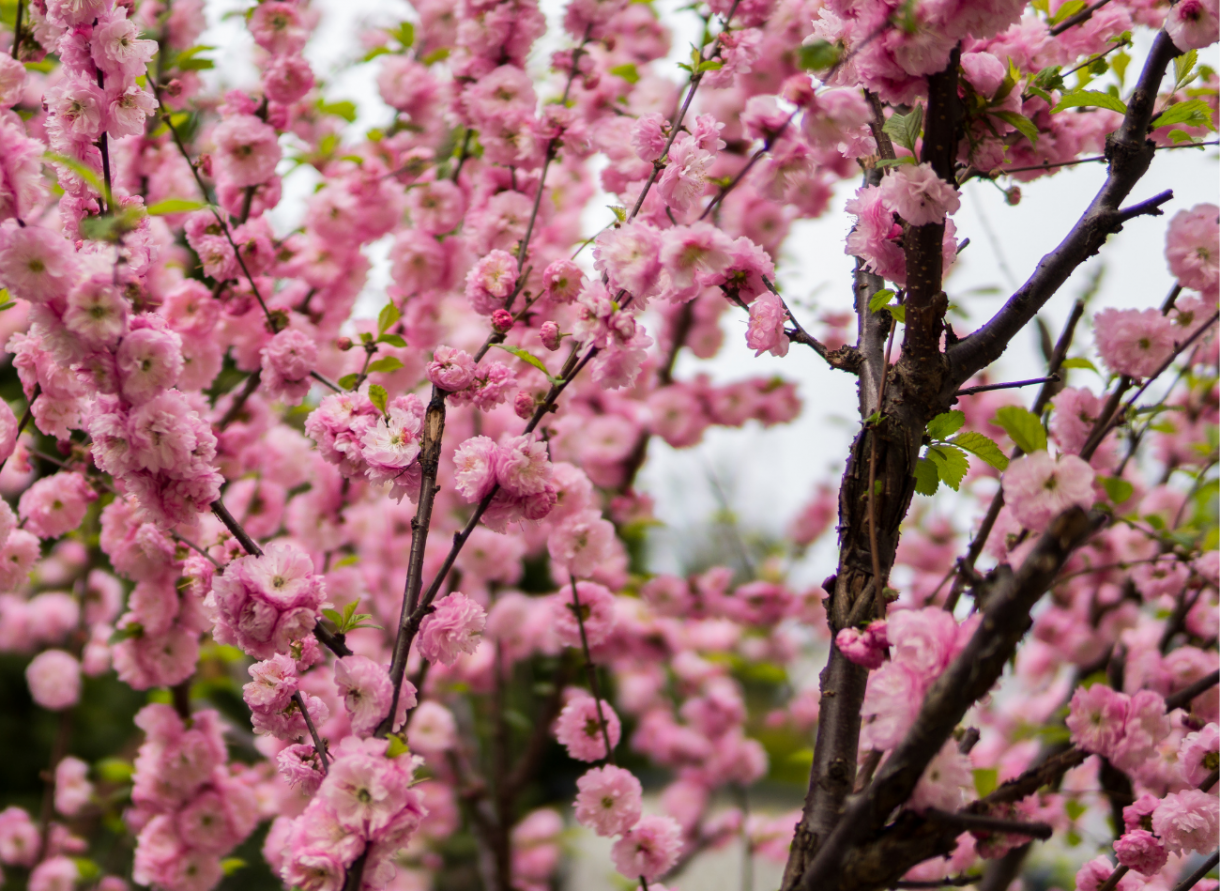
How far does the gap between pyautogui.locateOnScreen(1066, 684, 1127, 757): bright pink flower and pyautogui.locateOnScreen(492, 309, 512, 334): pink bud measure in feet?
3.60

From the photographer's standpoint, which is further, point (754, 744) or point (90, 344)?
point (754, 744)

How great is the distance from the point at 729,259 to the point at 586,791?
2.81 ft

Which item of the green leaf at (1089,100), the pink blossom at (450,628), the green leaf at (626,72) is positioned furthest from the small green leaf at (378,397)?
the green leaf at (626,72)

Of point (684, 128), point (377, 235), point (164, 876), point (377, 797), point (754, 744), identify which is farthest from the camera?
point (754, 744)

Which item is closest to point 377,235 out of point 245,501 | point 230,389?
point 230,389

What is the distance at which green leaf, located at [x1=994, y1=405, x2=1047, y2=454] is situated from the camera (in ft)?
2.98

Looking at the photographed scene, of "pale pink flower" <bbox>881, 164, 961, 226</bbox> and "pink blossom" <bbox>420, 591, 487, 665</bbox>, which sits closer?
"pale pink flower" <bbox>881, 164, 961, 226</bbox>

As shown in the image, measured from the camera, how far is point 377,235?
2139 millimetres

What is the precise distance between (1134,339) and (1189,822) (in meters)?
0.79

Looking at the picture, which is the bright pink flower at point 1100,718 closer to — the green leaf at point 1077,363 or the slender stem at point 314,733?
the green leaf at point 1077,363

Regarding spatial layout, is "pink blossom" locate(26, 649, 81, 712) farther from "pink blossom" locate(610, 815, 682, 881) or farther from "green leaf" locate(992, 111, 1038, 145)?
"green leaf" locate(992, 111, 1038, 145)

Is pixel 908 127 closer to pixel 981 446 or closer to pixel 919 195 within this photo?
pixel 919 195

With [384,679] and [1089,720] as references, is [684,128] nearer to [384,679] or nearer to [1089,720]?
[384,679]

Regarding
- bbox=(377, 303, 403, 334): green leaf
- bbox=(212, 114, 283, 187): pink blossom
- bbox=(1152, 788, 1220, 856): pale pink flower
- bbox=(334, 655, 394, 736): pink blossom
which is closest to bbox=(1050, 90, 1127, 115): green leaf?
bbox=(1152, 788, 1220, 856): pale pink flower
